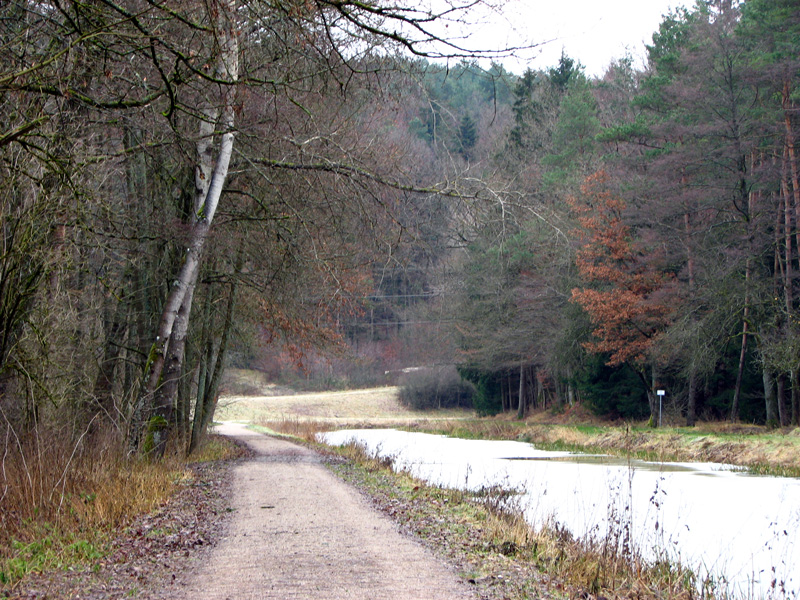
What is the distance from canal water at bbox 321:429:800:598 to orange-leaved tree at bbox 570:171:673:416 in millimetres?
10956

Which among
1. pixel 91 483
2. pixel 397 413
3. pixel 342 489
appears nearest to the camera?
pixel 91 483

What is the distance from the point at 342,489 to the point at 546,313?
27.3 meters

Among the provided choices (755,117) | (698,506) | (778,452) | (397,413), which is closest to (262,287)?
(698,506)

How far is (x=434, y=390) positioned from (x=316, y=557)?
52979 mm

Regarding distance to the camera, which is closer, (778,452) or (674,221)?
(778,452)

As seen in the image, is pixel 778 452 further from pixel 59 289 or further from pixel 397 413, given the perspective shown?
pixel 397 413

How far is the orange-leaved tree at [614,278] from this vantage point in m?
30.9

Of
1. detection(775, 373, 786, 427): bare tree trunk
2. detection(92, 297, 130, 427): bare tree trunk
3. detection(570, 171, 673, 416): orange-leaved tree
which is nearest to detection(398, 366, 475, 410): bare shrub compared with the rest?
detection(570, 171, 673, 416): orange-leaved tree

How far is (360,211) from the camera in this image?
1161cm

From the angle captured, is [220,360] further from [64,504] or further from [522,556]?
[522,556]

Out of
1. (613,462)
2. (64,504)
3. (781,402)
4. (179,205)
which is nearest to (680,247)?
(781,402)

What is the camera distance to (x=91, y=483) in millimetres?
8594

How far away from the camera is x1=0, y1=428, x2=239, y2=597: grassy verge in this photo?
20.7 ft

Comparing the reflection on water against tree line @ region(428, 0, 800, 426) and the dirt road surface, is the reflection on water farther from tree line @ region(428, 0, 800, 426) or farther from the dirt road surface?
the dirt road surface
